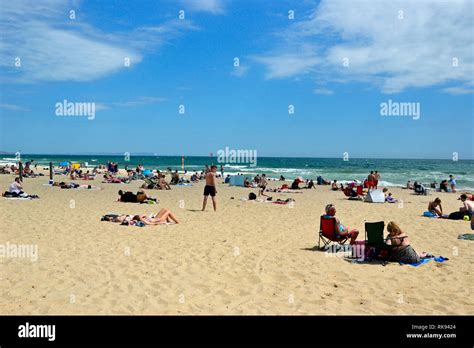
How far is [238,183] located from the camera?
26906mm

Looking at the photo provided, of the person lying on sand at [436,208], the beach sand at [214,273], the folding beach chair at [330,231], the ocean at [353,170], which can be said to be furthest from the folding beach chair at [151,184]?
the ocean at [353,170]

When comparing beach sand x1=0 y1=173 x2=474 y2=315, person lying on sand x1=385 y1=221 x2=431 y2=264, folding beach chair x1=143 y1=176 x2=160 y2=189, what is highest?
folding beach chair x1=143 y1=176 x2=160 y2=189

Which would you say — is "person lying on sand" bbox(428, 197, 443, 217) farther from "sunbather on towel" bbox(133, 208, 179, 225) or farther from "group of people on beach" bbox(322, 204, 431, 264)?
"sunbather on towel" bbox(133, 208, 179, 225)

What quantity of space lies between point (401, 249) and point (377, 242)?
43 cm

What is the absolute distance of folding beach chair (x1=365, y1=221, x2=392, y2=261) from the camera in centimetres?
729

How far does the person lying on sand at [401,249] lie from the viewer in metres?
7.11

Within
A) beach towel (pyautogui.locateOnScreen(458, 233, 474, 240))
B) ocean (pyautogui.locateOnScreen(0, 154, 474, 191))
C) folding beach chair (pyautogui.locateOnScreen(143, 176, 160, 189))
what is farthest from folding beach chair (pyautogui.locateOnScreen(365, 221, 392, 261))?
ocean (pyautogui.locateOnScreen(0, 154, 474, 191))

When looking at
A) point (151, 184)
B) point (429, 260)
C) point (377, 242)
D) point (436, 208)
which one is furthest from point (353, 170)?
point (377, 242)

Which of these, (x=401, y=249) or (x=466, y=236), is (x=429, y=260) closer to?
A: (x=401, y=249)

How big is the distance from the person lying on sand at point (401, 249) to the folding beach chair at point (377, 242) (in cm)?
9

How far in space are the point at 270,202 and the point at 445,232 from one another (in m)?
7.41

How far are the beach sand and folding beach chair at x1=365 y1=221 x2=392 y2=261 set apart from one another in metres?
0.39
